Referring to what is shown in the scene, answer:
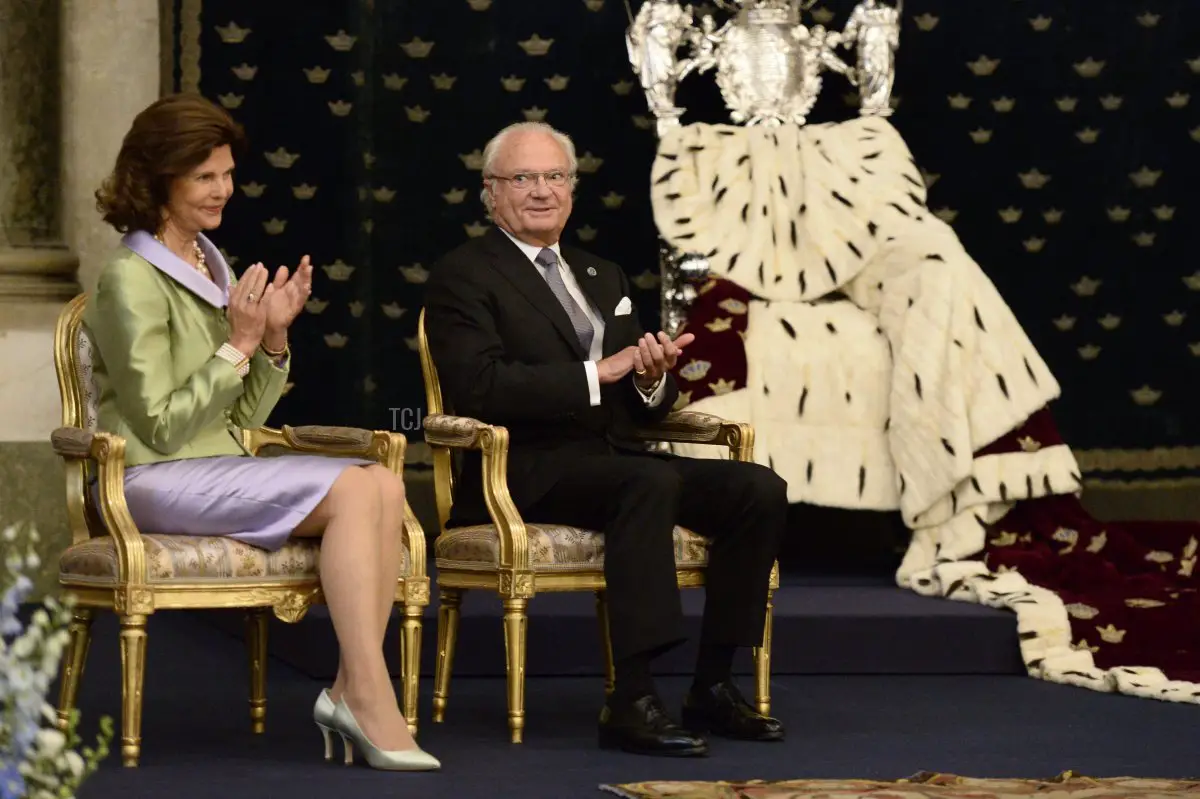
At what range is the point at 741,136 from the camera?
548 centimetres

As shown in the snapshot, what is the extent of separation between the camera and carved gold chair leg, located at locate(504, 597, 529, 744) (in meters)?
3.46

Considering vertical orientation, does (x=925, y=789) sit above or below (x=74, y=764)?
below

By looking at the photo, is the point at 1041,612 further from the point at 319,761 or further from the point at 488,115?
the point at 488,115

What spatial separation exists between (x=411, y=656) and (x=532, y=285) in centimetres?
77

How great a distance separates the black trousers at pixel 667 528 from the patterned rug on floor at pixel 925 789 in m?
0.44

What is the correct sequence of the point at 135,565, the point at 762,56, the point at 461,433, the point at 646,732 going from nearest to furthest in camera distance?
the point at 135,565
the point at 646,732
the point at 461,433
the point at 762,56

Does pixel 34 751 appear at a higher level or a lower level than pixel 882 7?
lower

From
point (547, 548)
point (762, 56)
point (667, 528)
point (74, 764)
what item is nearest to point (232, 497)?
point (547, 548)

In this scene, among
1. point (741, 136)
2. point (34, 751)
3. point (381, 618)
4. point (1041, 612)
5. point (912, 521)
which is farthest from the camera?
point (741, 136)

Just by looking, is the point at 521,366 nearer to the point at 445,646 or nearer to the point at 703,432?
the point at 703,432

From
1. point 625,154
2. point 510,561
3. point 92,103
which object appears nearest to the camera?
point 510,561

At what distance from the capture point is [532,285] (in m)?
3.73

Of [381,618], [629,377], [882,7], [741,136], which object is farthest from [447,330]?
[882,7]

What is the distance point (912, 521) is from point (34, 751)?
12.1 feet
